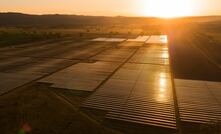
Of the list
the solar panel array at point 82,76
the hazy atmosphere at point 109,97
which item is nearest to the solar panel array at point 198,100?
the hazy atmosphere at point 109,97

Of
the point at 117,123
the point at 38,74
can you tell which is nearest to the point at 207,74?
the point at 117,123

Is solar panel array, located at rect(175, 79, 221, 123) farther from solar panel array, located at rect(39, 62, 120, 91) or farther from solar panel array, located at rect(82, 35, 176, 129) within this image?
solar panel array, located at rect(39, 62, 120, 91)

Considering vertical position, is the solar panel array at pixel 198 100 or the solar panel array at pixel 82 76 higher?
the solar panel array at pixel 82 76

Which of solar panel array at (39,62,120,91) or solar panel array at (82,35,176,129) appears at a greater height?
solar panel array at (39,62,120,91)

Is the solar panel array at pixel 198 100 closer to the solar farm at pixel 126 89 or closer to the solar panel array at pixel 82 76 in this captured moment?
the solar farm at pixel 126 89

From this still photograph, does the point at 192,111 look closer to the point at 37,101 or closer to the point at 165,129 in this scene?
the point at 165,129

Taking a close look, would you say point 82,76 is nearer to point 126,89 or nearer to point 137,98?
point 126,89

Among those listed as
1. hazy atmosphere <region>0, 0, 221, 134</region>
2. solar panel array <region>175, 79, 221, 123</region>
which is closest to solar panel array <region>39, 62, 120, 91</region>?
hazy atmosphere <region>0, 0, 221, 134</region>

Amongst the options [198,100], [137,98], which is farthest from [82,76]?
[198,100]

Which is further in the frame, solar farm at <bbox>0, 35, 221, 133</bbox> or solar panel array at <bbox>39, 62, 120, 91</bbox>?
solar panel array at <bbox>39, 62, 120, 91</bbox>
